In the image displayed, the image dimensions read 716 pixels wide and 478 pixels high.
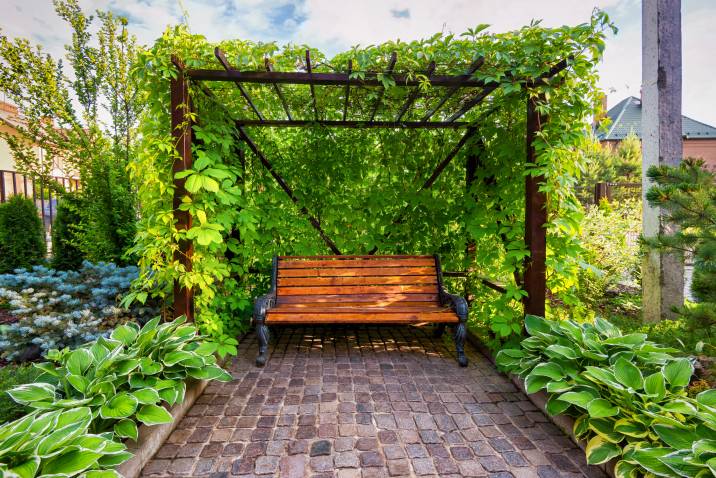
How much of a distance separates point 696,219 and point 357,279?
2.74 metres

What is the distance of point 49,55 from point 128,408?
17.1ft

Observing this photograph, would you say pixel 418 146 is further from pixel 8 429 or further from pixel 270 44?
pixel 8 429

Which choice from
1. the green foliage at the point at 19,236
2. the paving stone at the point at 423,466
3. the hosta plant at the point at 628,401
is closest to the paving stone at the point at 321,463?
the paving stone at the point at 423,466

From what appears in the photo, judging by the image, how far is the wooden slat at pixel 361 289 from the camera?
3748mm

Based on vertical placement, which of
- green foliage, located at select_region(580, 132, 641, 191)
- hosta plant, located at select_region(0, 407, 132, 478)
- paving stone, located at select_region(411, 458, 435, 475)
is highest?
green foliage, located at select_region(580, 132, 641, 191)

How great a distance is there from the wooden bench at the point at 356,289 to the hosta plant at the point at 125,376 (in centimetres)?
93

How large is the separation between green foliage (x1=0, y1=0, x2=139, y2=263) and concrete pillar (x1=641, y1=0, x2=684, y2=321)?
609 cm

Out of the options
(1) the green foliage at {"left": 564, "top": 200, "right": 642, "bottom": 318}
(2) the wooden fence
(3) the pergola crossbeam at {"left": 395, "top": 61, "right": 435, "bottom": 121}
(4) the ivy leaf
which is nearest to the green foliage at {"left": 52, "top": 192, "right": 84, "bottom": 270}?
(4) the ivy leaf

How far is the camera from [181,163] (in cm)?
281

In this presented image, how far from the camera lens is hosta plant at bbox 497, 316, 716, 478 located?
1.50 m

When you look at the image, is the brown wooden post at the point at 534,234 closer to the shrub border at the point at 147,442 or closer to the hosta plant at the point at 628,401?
the hosta plant at the point at 628,401

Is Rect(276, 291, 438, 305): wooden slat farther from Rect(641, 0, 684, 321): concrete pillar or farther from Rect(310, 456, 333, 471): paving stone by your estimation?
Rect(641, 0, 684, 321): concrete pillar

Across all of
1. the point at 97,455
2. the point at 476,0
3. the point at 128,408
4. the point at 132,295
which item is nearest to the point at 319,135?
the point at 476,0

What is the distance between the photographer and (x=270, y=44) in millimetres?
2545
